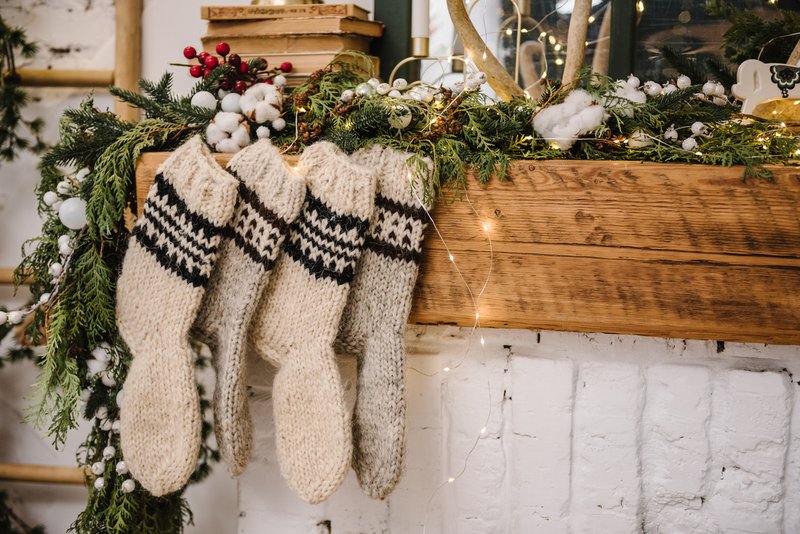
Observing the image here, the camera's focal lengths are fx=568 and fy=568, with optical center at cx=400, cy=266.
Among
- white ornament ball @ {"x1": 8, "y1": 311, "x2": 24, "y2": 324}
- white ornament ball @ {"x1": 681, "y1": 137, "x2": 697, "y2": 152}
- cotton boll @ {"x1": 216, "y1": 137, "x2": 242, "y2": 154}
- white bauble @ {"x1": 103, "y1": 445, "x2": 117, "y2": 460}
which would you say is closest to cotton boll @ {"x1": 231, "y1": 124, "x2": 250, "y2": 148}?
cotton boll @ {"x1": 216, "y1": 137, "x2": 242, "y2": 154}

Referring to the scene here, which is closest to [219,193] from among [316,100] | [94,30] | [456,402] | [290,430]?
[316,100]

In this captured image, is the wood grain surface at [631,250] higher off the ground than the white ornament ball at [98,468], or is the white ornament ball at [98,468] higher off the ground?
the wood grain surface at [631,250]

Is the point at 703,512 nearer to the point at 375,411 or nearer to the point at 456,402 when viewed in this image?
the point at 456,402

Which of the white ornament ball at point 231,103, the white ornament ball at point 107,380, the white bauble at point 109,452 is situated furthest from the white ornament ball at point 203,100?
the white bauble at point 109,452

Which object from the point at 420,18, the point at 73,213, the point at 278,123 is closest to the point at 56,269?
the point at 73,213

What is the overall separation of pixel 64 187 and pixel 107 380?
0.35m

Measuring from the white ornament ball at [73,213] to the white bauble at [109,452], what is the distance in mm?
394

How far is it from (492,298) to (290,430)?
0.37 m

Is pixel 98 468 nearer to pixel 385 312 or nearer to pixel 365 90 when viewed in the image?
pixel 385 312

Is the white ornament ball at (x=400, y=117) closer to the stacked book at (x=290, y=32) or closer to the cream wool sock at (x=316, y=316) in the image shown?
the cream wool sock at (x=316, y=316)

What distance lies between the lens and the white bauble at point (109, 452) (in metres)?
1.00

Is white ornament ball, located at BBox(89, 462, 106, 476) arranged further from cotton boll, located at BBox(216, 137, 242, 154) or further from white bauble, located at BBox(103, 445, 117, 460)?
cotton boll, located at BBox(216, 137, 242, 154)

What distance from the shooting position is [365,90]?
3.09ft

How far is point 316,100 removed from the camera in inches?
37.7
